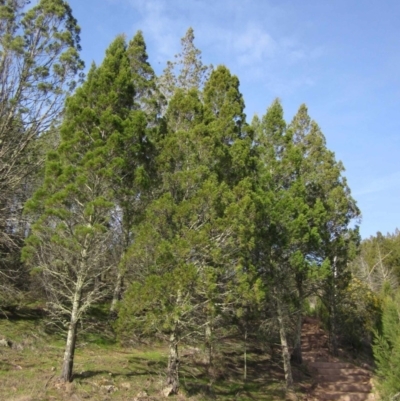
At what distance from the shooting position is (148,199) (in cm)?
1307

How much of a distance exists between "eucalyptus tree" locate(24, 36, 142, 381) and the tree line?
0.14 feet

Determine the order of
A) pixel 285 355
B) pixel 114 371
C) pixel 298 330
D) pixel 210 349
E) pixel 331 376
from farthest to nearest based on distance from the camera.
Answer: 1. pixel 331 376
2. pixel 298 330
3. pixel 285 355
4. pixel 210 349
5. pixel 114 371

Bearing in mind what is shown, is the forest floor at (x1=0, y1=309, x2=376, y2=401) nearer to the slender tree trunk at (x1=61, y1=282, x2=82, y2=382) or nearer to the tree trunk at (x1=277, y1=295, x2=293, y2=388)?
the slender tree trunk at (x1=61, y1=282, x2=82, y2=382)

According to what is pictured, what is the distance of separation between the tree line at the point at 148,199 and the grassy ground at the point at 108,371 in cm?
74

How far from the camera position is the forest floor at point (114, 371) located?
389 inches

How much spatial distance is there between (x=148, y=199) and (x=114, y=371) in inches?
213

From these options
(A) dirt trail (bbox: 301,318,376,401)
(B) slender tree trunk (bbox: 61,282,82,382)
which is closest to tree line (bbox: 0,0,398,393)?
→ (B) slender tree trunk (bbox: 61,282,82,382)

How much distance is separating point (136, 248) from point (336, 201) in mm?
15117

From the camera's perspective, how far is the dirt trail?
54.6 ft

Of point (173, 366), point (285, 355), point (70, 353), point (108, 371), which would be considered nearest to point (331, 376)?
point (285, 355)

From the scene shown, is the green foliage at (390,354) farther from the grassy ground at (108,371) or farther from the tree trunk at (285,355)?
the grassy ground at (108,371)

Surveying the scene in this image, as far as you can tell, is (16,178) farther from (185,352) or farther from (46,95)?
(185,352)

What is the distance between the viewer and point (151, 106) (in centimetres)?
1784

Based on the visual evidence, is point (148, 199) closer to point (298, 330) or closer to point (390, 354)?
point (390, 354)
